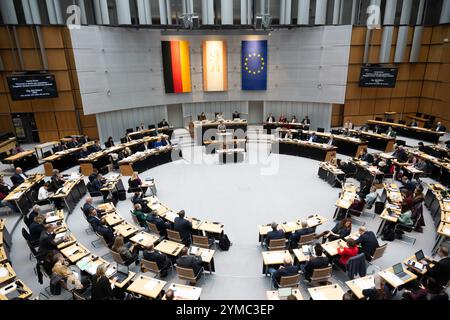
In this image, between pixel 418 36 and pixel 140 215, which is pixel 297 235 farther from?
pixel 418 36

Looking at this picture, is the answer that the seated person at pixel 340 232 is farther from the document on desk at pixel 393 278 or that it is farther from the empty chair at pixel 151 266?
the empty chair at pixel 151 266

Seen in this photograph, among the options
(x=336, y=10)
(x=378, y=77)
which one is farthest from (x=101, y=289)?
(x=336, y=10)

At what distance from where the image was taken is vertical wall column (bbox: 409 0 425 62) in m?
19.7

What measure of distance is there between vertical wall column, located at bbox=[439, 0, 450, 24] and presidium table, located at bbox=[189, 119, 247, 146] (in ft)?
47.0

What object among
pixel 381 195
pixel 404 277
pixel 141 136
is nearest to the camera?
pixel 404 277

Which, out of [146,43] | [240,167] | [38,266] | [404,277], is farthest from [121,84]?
[404,277]

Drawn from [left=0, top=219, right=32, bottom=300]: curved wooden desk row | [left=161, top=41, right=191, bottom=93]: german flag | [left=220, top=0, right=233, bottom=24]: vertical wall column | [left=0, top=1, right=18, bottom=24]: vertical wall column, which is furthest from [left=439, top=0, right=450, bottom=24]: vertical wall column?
[left=0, top=1, right=18, bottom=24]: vertical wall column

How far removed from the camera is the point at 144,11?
17344 millimetres

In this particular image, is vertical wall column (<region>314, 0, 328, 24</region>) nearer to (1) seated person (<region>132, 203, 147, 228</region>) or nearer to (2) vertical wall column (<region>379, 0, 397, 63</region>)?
(2) vertical wall column (<region>379, 0, 397, 63</region>)

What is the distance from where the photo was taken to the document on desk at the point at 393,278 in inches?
239

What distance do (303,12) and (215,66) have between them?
6.80 meters

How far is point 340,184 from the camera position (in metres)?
12.4
